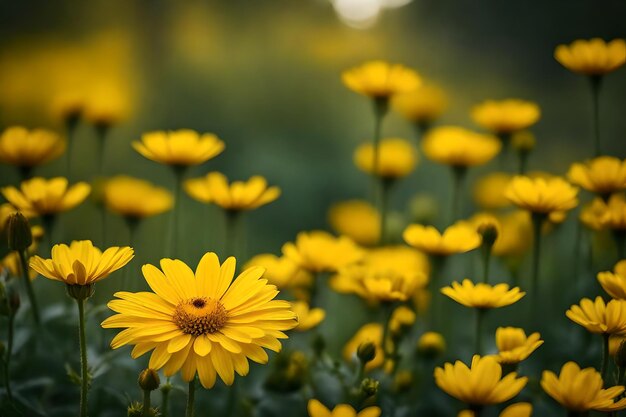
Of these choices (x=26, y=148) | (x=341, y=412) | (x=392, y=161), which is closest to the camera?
(x=341, y=412)

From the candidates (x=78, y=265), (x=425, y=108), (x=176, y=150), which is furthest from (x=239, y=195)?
(x=425, y=108)

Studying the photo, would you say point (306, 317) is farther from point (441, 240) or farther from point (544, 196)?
point (544, 196)

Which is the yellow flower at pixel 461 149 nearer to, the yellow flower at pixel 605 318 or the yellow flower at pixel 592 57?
the yellow flower at pixel 592 57

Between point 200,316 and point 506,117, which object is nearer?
point 200,316

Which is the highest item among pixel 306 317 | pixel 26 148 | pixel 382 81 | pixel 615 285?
pixel 382 81

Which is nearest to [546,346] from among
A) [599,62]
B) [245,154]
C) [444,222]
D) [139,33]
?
[599,62]

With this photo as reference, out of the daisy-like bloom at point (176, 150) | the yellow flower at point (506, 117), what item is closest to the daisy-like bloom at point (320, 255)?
the daisy-like bloom at point (176, 150)

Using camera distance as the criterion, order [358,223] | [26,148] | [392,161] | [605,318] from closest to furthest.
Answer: [605,318] → [26,148] → [392,161] → [358,223]
